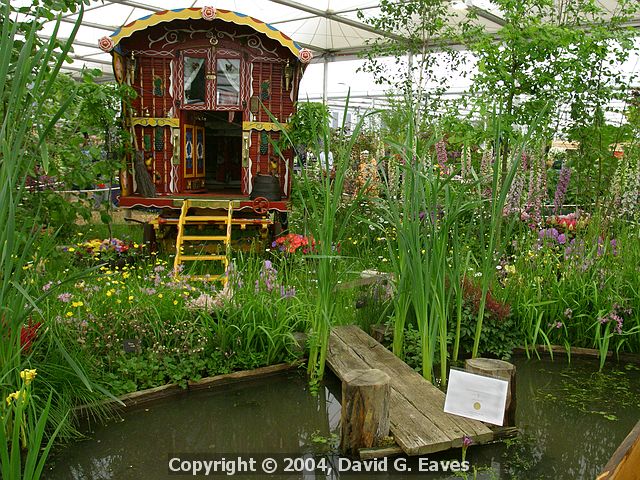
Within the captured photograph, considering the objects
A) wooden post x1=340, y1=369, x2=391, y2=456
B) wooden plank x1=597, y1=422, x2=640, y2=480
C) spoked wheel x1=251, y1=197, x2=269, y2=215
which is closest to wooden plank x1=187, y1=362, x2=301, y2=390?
wooden post x1=340, y1=369, x2=391, y2=456

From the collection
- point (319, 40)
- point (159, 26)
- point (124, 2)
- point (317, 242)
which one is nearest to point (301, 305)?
point (317, 242)

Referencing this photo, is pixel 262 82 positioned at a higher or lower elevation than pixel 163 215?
higher

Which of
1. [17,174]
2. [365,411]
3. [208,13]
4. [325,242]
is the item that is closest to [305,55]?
[208,13]

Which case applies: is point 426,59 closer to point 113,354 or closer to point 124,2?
point 124,2

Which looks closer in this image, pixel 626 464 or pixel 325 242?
pixel 626 464

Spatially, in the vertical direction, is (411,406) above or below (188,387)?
above

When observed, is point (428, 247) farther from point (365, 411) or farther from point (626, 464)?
point (626, 464)

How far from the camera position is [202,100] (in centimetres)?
647

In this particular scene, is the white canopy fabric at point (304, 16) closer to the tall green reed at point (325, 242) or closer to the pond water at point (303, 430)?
the tall green reed at point (325, 242)

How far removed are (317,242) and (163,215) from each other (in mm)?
3217

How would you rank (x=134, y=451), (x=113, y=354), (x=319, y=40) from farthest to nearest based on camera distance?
(x=319, y=40), (x=113, y=354), (x=134, y=451)

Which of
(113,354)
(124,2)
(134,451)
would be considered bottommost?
(134,451)

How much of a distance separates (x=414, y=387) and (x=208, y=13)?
4437 millimetres

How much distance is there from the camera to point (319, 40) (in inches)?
561
